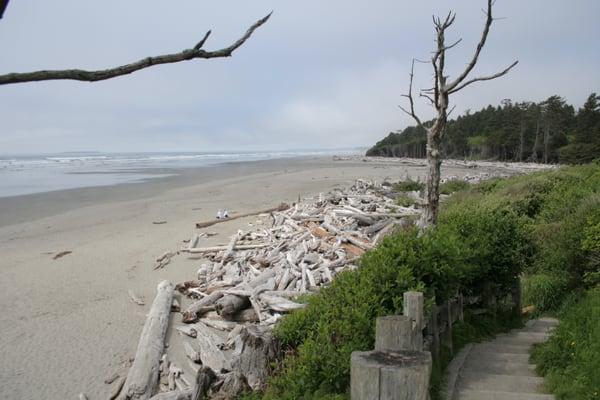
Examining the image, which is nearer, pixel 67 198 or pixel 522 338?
pixel 522 338

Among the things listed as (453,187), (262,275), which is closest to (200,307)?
(262,275)

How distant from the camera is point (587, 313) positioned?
6641 millimetres

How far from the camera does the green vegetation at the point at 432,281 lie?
5.06 metres

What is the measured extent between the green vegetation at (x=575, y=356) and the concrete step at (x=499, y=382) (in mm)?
178

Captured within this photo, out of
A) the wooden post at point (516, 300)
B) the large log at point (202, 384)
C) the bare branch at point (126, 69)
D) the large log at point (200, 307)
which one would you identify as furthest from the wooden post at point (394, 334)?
the large log at point (200, 307)

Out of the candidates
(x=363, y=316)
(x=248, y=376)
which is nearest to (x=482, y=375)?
(x=363, y=316)

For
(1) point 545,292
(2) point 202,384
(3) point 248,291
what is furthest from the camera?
(3) point 248,291

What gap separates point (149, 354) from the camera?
796 centimetres

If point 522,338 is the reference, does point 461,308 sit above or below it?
above

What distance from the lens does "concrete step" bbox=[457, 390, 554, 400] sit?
5078mm

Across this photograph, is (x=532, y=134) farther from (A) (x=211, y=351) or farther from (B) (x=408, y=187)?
(A) (x=211, y=351)

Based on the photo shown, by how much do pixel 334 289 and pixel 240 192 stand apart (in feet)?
82.7

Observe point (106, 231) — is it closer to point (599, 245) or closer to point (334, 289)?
point (334, 289)

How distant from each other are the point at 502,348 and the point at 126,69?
22.6 ft
